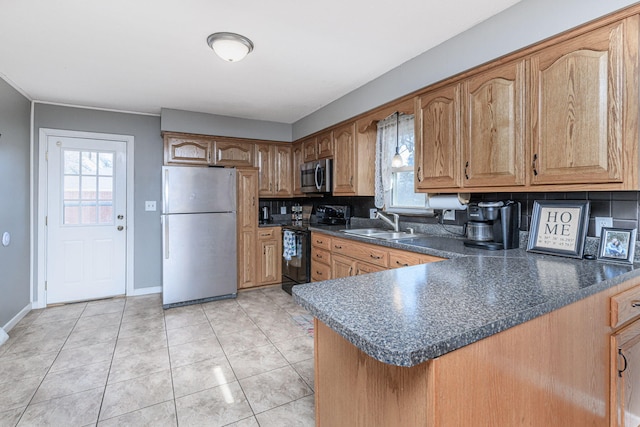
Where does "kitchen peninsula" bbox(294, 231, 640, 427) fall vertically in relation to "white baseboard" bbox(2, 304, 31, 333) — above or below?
above

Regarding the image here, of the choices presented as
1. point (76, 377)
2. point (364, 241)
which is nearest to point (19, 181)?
point (76, 377)

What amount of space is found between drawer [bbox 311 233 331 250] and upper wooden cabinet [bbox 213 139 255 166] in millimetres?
1503

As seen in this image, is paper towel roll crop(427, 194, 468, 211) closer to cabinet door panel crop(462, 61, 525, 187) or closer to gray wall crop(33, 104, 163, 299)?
cabinet door panel crop(462, 61, 525, 187)

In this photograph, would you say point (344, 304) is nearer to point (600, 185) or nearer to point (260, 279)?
point (600, 185)

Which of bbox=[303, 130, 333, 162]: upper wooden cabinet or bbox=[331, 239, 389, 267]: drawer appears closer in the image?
bbox=[331, 239, 389, 267]: drawer

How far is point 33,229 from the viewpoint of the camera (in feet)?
11.5

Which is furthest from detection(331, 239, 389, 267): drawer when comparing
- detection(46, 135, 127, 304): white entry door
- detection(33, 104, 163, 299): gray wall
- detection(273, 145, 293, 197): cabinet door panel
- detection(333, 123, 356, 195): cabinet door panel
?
detection(46, 135, 127, 304): white entry door

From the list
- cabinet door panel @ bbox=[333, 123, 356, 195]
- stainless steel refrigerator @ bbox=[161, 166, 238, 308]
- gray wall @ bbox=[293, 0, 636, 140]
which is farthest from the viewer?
stainless steel refrigerator @ bbox=[161, 166, 238, 308]

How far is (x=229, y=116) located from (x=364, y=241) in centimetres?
260

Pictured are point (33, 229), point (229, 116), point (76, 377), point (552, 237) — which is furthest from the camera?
point (229, 116)

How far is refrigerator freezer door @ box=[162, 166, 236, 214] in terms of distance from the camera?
3.56 m

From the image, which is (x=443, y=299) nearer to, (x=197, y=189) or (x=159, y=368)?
(x=159, y=368)

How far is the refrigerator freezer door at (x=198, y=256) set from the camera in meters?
3.59

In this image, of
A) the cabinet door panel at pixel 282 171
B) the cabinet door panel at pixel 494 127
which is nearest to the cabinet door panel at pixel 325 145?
the cabinet door panel at pixel 282 171
